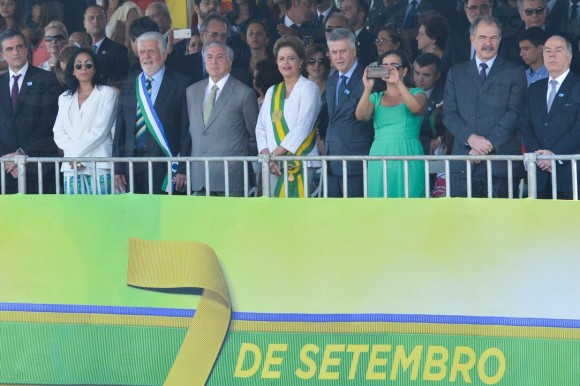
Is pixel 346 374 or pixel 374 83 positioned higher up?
pixel 374 83

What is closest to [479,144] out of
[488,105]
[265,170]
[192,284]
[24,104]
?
[488,105]

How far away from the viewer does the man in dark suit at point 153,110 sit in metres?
10.6

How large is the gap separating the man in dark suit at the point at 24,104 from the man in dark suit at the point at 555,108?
3.97m

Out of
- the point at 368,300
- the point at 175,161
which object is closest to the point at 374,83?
the point at 175,161

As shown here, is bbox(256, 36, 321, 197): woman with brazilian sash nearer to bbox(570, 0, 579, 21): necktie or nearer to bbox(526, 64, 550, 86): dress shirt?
bbox(526, 64, 550, 86): dress shirt

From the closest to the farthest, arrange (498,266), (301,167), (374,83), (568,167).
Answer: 1. (498,266)
2. (568,167)
3. (301,167)
4. (374,83)

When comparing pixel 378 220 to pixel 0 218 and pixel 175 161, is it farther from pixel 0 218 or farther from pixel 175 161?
pixel 0 218

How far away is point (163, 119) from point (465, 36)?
7.97 feet

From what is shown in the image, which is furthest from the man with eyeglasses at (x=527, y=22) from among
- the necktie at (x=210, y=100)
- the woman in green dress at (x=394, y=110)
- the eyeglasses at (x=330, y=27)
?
the necktie at (x=210, y=100)

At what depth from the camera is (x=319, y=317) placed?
793cm

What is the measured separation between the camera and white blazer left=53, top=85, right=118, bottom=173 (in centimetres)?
A: 1062

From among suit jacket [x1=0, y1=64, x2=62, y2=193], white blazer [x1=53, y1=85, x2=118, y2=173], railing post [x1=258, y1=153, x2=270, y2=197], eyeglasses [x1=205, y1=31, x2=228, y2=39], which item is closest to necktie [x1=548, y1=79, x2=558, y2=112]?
railing post [x1=258, y1=153, x2=270, y2=197]

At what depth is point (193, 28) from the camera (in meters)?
11.5

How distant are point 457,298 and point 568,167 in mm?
1385
